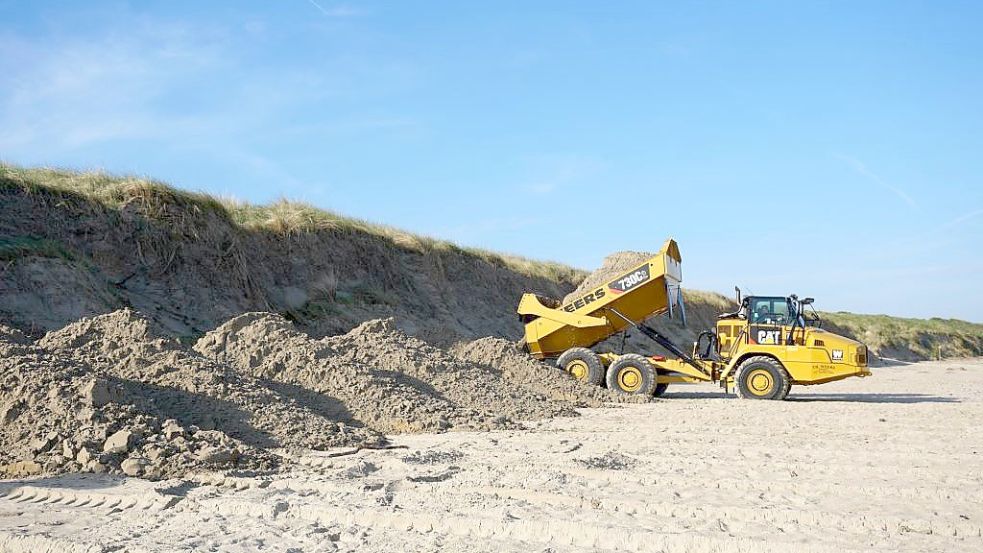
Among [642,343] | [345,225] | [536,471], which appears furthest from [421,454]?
[642,343]

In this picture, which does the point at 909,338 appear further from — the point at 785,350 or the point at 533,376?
the point at 533,376

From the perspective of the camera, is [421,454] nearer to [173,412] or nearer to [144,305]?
[173,412]

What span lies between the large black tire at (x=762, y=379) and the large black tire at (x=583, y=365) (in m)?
2.52

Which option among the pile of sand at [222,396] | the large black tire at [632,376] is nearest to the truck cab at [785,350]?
the large black tire at [632,376]

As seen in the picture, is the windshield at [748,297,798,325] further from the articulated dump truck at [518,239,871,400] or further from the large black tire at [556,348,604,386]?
the large black tire at [556,348,604,386]

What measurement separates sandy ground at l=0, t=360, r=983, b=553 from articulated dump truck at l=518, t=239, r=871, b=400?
17.5ft

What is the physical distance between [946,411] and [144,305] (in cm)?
1402

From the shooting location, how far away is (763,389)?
47.6ft

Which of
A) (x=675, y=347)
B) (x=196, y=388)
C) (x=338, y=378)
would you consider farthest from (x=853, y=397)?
(x=196, y=388)

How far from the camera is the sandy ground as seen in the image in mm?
4707

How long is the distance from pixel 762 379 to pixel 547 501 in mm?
10033

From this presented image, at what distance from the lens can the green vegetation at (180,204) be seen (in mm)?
16109

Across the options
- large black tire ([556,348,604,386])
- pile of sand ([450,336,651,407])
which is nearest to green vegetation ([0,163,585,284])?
pile of sand ([450,336,651,407])

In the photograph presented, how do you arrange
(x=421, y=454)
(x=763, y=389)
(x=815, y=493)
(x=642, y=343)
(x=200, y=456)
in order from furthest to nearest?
Result: (x=642, y=343)
(x=763, y=389)
(x=421, y=454)
(x=200, y=456)
(x=815, y=493)
